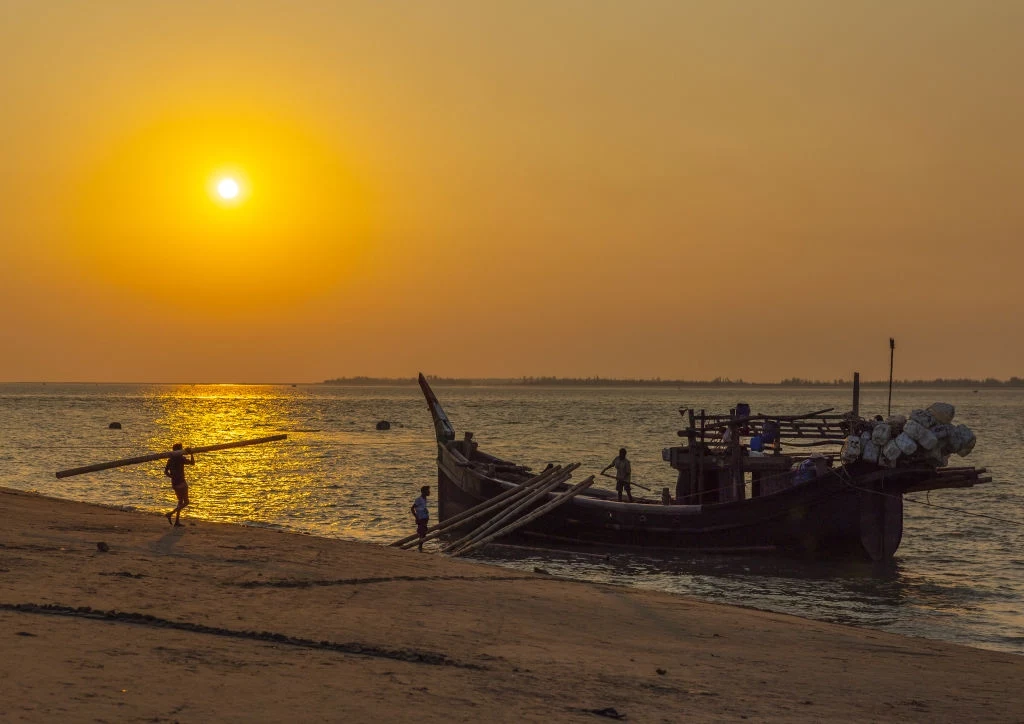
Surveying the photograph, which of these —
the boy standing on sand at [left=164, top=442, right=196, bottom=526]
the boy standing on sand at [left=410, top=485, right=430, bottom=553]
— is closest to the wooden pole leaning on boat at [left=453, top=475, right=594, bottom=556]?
the boy standing on sand at [left=410, top=485, right=430, bottom=553]

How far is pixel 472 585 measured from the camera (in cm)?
1446

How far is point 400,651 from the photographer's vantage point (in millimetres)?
9648

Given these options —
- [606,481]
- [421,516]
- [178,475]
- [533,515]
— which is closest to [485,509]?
[533,515]

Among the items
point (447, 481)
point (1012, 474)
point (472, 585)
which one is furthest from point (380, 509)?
point (1012, 474)

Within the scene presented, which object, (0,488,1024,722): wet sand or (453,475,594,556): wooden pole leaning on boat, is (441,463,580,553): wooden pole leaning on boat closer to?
(453,475,594,556): wooden pole leaning on boat

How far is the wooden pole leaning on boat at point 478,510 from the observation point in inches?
923

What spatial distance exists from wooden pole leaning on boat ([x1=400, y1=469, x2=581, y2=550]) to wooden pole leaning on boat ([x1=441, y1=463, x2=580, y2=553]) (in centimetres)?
15

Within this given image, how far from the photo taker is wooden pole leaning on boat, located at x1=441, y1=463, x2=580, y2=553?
23547mm

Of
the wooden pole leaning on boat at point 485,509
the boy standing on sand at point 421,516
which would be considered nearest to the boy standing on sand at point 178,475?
the boy standing on sand at point 421,516

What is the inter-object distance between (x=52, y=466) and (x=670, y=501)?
36.3 m

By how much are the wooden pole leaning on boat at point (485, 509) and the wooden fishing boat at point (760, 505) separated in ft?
1.94

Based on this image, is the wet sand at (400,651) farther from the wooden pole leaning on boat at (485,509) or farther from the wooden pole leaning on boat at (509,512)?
the wooden pole leaning on boat at (485,509)

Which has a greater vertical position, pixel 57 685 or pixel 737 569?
pixel 57 685

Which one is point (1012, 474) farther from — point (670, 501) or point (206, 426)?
point (206, 426)
